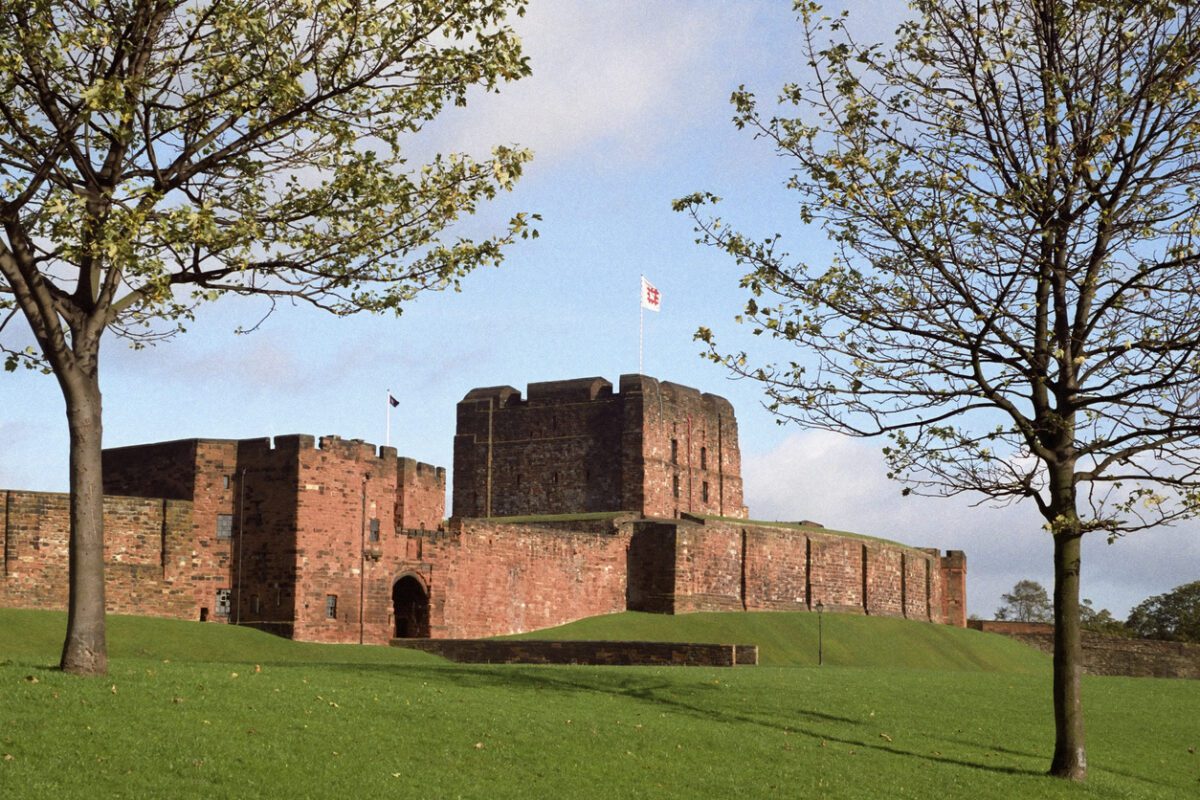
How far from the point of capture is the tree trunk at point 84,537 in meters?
18.9

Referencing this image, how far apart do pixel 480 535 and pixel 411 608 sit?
4.05 metres

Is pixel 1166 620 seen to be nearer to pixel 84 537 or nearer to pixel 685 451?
pixel 685 451

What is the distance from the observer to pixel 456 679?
958 inches

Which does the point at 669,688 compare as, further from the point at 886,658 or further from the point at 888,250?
the point at 886,658

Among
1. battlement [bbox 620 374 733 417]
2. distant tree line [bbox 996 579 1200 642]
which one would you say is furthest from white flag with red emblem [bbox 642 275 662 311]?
distant tree line [bbox 996 579 1200 642]

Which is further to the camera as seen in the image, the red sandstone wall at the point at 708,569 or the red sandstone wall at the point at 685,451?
the red sandstone wall at the point at 685,451

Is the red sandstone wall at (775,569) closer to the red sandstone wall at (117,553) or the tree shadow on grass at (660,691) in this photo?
the red sandstone wall at (117,553)

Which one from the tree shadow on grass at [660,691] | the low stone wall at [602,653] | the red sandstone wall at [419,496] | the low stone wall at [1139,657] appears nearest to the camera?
the tree shadow on grass at [660,691]

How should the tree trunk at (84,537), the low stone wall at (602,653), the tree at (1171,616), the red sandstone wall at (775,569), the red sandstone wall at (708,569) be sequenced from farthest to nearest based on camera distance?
the tree at (1171,616) → the red sandstone wall at (775,569) → the red sandstone wall at (708,569) → the low stone wall at (602,653) → the tree trunk at (84,537)

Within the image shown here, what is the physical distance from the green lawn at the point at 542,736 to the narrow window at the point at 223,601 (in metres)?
18.6

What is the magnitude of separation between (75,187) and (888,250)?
37.8ft

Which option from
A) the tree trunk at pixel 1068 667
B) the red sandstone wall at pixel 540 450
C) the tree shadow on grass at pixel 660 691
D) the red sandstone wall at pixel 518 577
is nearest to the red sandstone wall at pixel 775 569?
the red sandstone wall at pixel 518 577

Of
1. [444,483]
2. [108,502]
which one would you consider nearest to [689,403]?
[444,483]

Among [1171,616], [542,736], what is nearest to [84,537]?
[542,736]
